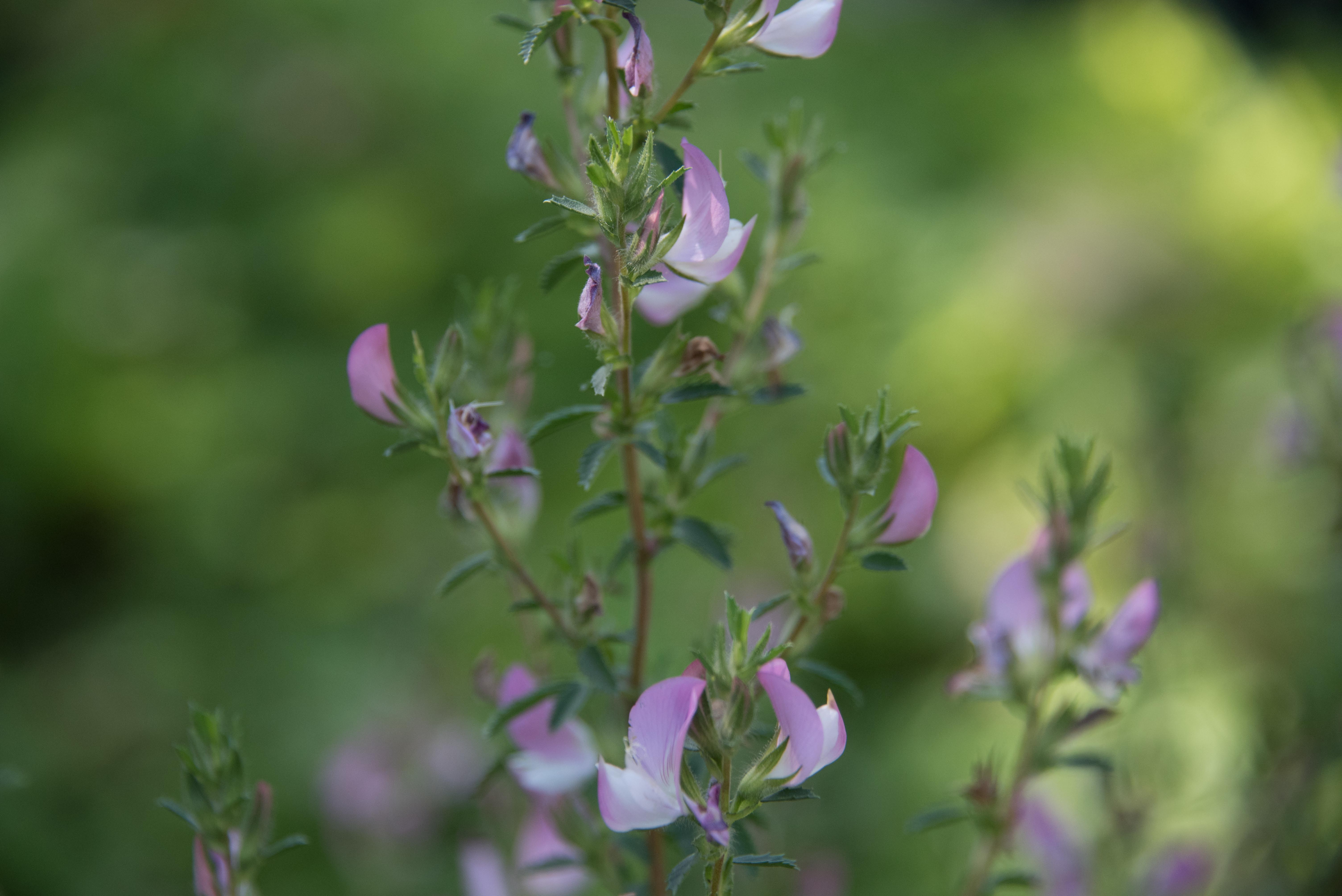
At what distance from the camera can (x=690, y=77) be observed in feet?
1.24

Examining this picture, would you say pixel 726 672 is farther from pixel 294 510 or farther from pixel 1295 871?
pixel 294 510

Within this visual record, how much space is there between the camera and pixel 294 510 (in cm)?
184

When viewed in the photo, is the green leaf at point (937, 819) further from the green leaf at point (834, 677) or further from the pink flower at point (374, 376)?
the pink flower at point (374, 376)

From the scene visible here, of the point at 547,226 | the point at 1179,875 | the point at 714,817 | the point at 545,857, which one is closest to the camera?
the point at 714,817

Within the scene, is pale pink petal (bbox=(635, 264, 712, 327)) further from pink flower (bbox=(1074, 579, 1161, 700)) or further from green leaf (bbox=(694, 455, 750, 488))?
pink flower (bbox=(1074, 579, 1161, 700))

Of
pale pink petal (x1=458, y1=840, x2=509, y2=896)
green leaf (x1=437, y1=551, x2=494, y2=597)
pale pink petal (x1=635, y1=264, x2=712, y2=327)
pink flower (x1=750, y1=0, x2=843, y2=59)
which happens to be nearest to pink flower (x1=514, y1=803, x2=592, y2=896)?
pale pink petal (x1=458, y1=840, x2=509, y2=896)

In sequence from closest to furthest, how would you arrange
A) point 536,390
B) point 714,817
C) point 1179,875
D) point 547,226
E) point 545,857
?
point 714,817, point 547,226, point 545,857, point 1179,875, point 536,390

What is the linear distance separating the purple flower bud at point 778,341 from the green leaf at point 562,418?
3.3 inches

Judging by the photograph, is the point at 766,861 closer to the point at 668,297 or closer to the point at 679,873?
the point at 679,873

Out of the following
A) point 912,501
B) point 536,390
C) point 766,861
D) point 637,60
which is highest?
point 536,390

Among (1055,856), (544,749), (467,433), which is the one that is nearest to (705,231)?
(467,433)

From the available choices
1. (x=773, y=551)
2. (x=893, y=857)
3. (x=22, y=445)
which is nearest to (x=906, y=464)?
(x=893, y=857)

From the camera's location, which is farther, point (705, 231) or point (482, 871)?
point (482, 871)

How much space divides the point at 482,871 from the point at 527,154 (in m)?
0.34
